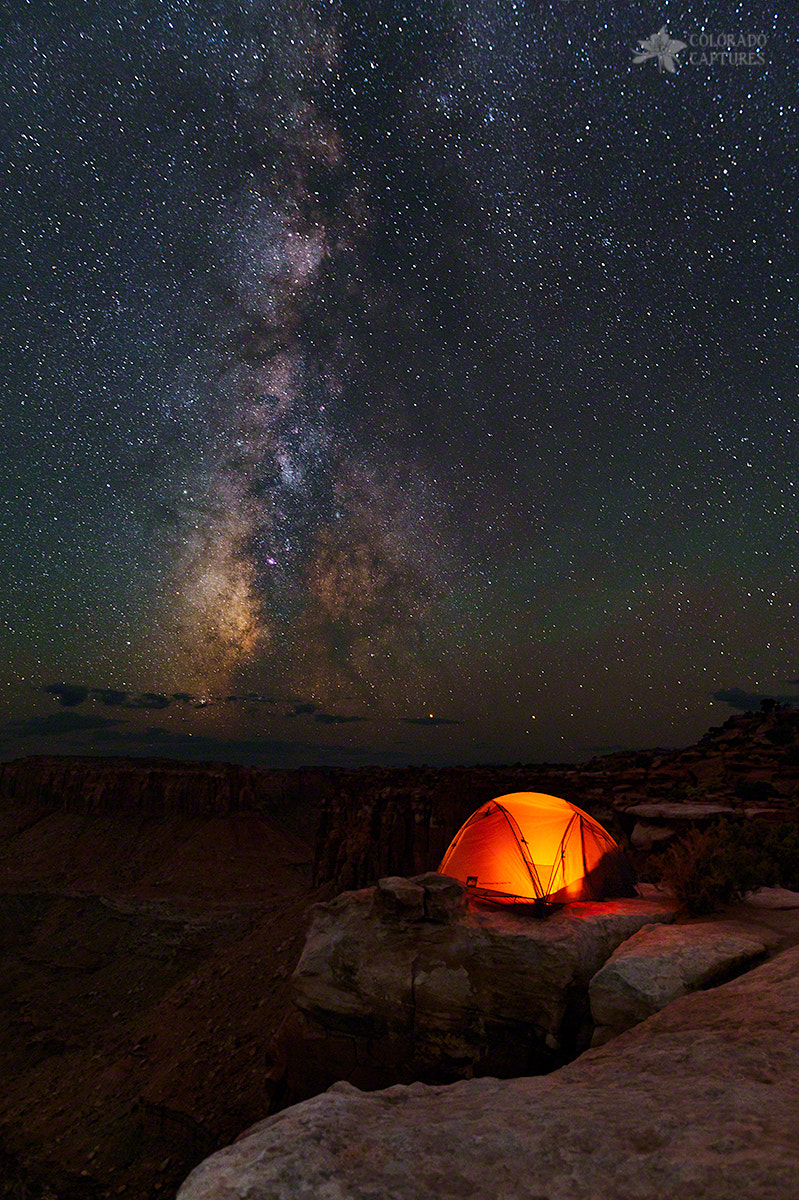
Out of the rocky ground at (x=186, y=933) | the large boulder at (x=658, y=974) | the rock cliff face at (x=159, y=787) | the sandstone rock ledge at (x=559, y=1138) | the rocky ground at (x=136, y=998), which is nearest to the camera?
the sandstone rock ledge at (x=559, y=1138)

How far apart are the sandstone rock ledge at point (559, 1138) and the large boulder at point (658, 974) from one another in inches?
100

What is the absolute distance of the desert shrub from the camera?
971cm

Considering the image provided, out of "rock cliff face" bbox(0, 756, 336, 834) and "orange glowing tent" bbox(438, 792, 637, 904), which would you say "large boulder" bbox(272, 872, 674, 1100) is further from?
"rock cliff face" bbox(0, 756, 336, 834)

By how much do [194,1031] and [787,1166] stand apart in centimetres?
2640

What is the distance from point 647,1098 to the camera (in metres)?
3.60

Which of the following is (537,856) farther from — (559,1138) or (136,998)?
(136,998)

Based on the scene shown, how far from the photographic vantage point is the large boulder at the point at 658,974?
6746 mm

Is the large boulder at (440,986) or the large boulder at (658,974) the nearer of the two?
the large boulder at (658,974)

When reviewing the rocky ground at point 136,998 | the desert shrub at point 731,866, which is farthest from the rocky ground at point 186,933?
the desert shrub at point 731,866

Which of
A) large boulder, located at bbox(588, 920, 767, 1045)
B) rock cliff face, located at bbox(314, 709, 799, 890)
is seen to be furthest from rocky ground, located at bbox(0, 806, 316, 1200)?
large boulder, located at bbox(588, 920, 767, 1045)

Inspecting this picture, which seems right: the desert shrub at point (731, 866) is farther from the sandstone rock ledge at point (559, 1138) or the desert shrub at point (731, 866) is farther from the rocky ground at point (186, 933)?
the sandstone rock ledge at point (559, 1138)

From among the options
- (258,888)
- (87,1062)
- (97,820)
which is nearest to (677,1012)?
(87,1062)

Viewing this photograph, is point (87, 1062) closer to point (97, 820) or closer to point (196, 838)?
point (196, 838)

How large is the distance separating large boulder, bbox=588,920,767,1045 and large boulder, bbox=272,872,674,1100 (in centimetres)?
183
